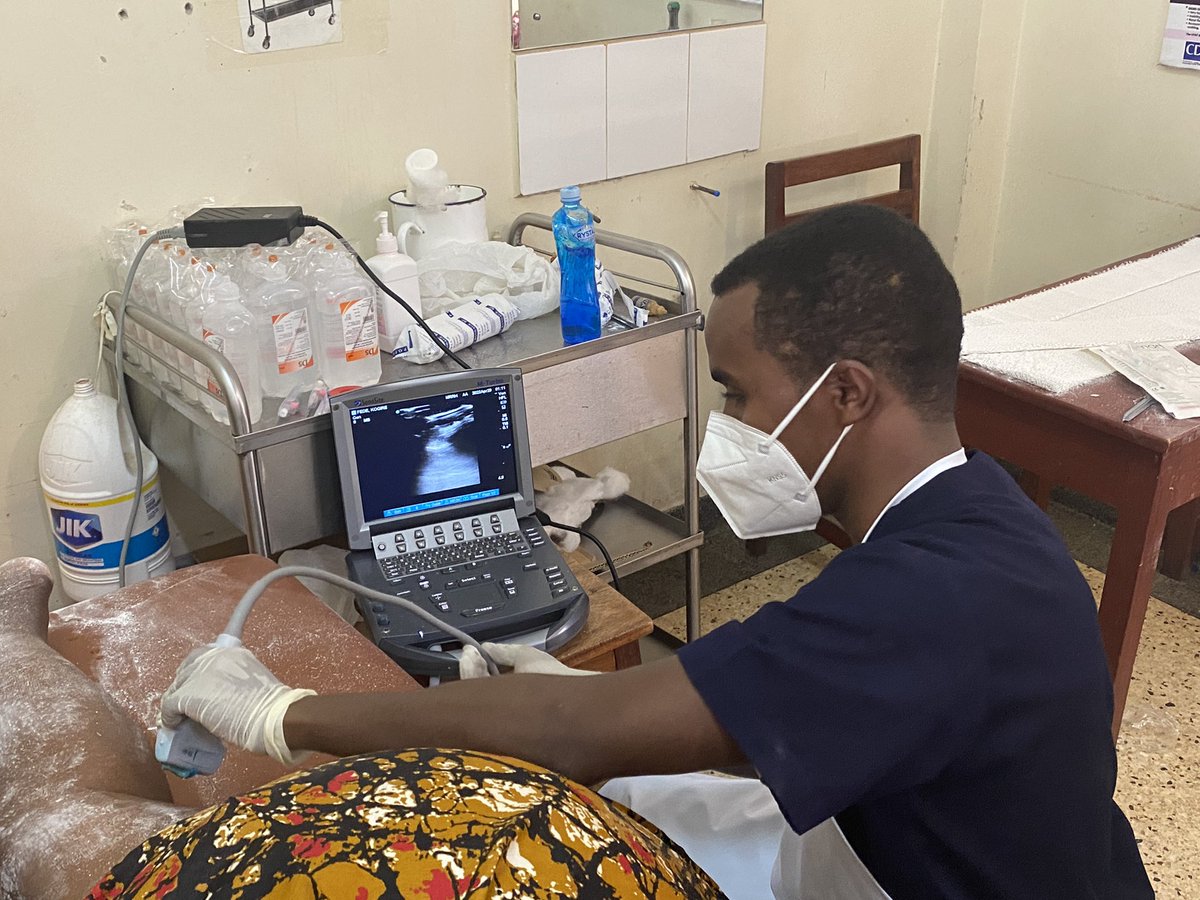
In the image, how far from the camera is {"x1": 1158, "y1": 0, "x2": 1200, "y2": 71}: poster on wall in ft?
8.66

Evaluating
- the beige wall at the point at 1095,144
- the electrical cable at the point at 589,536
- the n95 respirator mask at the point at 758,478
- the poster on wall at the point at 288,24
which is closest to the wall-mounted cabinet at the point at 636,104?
the poster on wall at the point at 288,24

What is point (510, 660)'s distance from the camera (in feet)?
4.40

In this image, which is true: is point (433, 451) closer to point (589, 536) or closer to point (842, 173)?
point (589, 536)

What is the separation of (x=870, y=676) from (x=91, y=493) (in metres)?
1.35

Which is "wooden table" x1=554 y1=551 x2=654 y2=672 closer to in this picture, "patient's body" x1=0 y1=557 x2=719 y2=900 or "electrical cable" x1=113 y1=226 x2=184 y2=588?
"patient's body" x1=0 y1=557 x2=719 y2=900

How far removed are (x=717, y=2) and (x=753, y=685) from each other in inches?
75.5

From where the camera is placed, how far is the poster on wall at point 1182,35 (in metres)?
2.64

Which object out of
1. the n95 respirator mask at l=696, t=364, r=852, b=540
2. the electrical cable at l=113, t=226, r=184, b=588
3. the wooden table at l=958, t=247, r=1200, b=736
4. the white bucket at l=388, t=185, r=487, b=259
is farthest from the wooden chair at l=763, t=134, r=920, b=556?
the electrical cable at l=113, t=226, r=184, b=588

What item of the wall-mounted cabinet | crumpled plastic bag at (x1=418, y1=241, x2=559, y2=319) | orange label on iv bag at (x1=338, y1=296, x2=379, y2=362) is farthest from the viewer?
the wall-mounted cabinet

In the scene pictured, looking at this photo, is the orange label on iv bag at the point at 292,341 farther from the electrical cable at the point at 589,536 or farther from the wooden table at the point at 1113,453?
the wooden table at the point at 1113,453

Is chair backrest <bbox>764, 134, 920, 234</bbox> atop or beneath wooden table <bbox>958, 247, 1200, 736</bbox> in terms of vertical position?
atop

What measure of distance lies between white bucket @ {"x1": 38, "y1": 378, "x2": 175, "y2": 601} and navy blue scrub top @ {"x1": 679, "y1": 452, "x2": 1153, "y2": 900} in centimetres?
119

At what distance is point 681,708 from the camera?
90cm

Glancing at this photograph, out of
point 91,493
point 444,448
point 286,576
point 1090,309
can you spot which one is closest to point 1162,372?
point 1090,309
